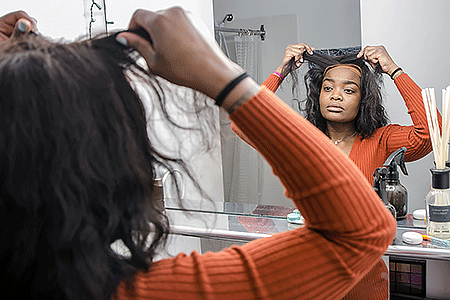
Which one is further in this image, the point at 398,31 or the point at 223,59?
the point at 398,31

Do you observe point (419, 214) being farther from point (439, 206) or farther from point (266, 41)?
point (266, 41)

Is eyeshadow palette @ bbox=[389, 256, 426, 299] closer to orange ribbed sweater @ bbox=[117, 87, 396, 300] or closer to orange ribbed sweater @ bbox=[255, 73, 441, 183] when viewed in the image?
orange ribbed sweater @ bbox=[255, 73, 441, 183]

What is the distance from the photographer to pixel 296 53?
3.76 ft

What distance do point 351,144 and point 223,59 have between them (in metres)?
0.83

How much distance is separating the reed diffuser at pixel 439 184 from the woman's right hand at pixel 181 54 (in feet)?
2.40

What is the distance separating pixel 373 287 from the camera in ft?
2.42

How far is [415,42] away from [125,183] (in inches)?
38.1

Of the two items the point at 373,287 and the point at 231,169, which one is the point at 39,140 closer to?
the point at 373,287

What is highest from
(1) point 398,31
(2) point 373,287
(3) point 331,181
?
(1) point 398,31

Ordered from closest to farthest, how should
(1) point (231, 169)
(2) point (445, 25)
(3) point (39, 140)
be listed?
1. (3) point (39, 140)
2. (2) point (445, 25)
3. (1) point (231, 169)

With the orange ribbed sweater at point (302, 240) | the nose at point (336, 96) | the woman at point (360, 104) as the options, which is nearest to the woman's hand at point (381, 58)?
the woman at point (360, 104)

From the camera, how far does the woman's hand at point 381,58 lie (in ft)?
3.37

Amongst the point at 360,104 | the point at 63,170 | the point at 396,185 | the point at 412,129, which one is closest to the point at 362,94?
the point at 360,104

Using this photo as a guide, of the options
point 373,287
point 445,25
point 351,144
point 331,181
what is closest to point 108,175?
point 331,181
